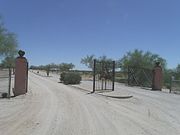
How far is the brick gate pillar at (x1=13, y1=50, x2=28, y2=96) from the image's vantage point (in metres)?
20.9

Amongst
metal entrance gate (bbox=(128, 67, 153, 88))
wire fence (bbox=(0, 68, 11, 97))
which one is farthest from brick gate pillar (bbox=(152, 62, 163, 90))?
wire fence (bbox=(0, 68, 11, 97))

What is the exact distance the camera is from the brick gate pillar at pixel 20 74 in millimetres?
20938

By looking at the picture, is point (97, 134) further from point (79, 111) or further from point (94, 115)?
point (79, 111)

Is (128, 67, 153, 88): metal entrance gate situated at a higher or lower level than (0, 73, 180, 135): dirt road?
higher

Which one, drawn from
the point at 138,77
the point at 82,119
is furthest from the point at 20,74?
the point at 138,77

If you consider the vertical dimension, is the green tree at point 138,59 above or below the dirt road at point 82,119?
above

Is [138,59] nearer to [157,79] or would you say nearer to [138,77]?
[138,77]

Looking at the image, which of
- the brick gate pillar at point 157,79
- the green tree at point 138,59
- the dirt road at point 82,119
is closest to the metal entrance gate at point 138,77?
the brick gate pillar at point 157,79

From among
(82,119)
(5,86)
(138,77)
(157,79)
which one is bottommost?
(82,119)

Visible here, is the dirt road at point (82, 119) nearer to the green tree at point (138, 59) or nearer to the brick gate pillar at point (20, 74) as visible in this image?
the brick gate pillar at point (20, 74)

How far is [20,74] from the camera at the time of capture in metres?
21.2

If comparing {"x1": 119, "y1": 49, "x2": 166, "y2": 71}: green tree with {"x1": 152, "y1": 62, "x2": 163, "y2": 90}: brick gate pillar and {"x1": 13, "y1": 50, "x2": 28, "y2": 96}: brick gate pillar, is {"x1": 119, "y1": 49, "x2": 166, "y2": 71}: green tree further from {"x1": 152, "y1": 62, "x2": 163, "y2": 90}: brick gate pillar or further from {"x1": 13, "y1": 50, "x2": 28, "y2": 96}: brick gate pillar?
{"x1": 13, "y1": 50, "x2": 28, "y2": 96}: brick gate pillar

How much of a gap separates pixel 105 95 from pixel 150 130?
36.0 ft

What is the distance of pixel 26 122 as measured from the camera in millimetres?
11570
